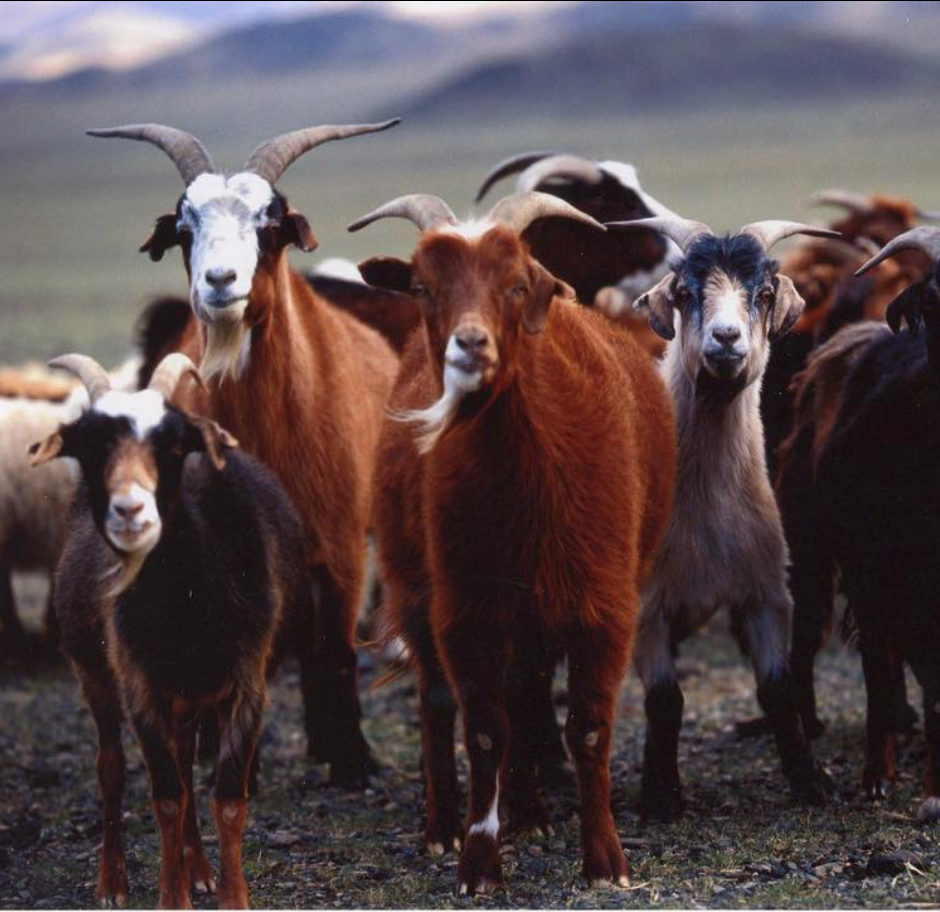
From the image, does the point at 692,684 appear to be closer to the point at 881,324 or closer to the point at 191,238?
the point at 881,324

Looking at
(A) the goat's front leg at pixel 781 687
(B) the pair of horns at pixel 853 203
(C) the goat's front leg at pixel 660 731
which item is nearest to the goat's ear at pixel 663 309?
(A) the goat's front leg at pixel 781 687

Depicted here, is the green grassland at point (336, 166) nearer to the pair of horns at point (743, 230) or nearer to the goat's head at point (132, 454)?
the pair of horns at point (743, 230)

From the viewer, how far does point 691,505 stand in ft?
24.1

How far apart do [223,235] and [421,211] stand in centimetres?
116

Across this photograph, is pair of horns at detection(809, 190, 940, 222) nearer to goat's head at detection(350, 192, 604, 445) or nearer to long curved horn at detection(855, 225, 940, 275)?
long curved horn at detection(855, 225, 940, 275)

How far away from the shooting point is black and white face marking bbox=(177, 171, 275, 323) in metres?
6.98

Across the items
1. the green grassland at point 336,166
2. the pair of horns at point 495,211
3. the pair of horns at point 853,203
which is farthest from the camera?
the green grassland at point 336,166

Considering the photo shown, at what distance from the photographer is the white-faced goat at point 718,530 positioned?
7113 mm

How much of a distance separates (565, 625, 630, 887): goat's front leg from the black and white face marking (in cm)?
212

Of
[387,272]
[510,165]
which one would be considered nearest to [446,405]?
[387,272]

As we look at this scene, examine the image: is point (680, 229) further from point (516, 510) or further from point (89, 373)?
point (89, 373)

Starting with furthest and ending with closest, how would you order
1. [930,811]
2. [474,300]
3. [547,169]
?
[547,169] < [930,811] < [474,300]

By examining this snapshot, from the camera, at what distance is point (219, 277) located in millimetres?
6941

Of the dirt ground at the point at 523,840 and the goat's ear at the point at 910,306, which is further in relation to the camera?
the goat's ear at the point at 910,306
